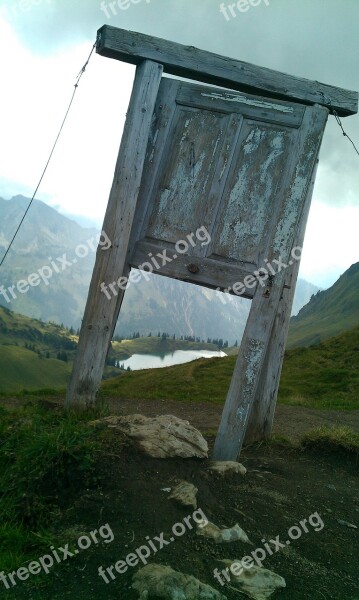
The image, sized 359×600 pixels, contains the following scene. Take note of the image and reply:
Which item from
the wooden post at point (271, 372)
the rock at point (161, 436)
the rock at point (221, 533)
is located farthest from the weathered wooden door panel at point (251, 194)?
the rock at point (221, 533)

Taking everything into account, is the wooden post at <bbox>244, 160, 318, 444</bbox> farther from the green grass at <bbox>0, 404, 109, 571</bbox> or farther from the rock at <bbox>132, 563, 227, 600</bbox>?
the rock at <bbox>132, 563, 227, 600</bbox>

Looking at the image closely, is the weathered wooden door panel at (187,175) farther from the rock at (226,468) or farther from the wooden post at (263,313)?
the rock at (226,468)

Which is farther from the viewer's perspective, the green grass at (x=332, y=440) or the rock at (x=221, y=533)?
the green grass at (x=332, y=440)

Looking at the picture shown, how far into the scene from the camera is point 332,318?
170 metres

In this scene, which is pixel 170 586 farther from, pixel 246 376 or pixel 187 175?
pixel 187 175

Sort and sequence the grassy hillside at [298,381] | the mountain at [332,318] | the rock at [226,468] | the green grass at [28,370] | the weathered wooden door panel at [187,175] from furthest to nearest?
the mountain at [332,318] → the green grass at [28,370] → the grassy hillside at [298,381] → the weathered wooden door panel at [187,175] → the rock at [226,468]

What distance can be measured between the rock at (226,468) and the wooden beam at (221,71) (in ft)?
17.2

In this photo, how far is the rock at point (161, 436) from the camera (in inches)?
204

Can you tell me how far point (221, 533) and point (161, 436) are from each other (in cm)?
146

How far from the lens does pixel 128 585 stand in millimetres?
3324

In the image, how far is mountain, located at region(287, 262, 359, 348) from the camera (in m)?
148

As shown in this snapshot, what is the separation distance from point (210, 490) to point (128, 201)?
12.9 feet

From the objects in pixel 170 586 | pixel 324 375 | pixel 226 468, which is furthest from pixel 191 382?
pixel 170 586

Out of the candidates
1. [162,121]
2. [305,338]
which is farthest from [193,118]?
[305,338]
